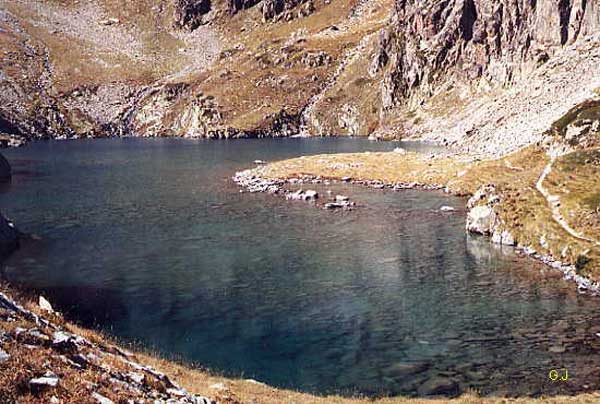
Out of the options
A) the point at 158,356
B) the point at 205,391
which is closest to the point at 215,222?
the point at 158,356

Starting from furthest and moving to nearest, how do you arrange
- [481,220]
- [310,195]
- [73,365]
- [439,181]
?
1. [439,181]
2. [310,195]
3. [481,220]
4. [73,365]

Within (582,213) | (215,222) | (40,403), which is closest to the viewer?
(40,403)

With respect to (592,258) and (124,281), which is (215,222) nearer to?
(124,281)

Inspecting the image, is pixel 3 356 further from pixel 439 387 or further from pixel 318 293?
pixel 318 293

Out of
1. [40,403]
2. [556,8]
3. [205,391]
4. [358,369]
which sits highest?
[556,8]

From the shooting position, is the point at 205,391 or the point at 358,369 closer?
the point at 205,391
